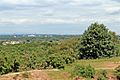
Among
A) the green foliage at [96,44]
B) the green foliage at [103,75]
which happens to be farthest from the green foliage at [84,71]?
the green foliage at [96,44]

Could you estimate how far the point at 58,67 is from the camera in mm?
34344

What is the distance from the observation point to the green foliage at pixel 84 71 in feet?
99.6

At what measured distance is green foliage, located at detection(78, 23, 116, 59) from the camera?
157 ft

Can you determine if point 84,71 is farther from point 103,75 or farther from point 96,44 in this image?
point 96,44

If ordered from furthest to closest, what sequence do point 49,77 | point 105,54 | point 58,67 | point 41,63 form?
point 105,54
point 41,63
point 58,67
point 49,77

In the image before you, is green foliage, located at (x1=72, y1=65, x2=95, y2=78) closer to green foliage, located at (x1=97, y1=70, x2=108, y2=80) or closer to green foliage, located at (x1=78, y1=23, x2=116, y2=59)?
green foliage, located at (x1=97, y1=70, x2=108, y2=80)

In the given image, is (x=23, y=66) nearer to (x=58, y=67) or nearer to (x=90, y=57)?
(x=58, y=67)

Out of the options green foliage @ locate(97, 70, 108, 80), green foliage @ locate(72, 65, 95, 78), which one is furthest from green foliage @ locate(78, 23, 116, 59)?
green foliage @ locate(97, 70, 108, 80)

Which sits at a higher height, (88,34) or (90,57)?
(88,34)

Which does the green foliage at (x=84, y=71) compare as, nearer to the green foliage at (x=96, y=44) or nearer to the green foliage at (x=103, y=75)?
the green foliage at (x=103, y=75)

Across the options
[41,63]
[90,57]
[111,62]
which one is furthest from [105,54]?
[41,63]

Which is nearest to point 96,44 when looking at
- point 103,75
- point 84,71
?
point 84,71

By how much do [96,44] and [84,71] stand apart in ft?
56.8

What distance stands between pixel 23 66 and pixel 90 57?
15.1 m
